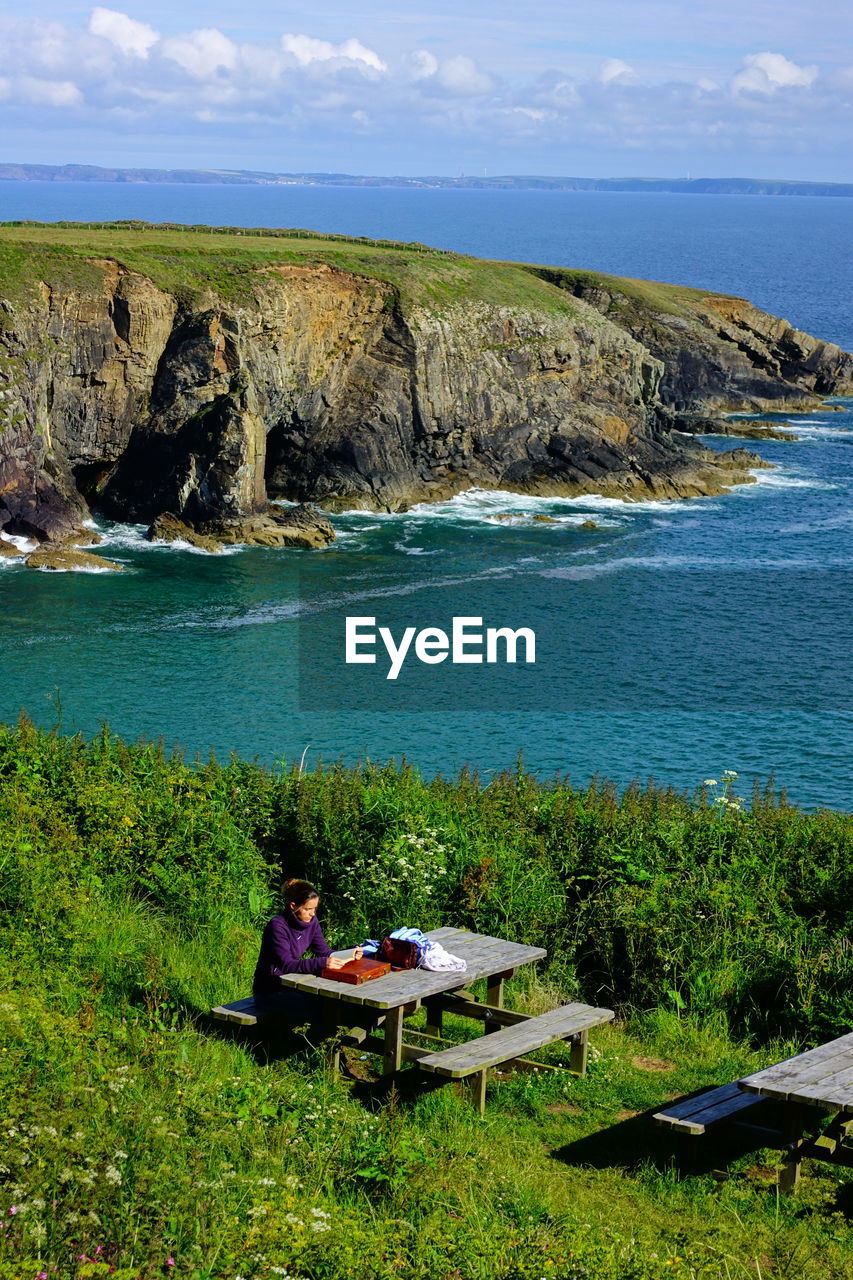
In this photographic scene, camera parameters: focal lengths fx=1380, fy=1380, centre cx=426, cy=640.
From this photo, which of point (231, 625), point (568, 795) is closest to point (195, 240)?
point (231, 625)

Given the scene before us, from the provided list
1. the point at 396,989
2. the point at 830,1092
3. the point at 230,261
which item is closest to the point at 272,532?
the point at 230,261

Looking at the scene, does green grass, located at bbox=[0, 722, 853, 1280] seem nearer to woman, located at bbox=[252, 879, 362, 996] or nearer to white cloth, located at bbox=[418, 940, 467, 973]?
woman, located at bbox=[252, 879, 362, 996]

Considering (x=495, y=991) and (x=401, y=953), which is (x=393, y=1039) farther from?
(x=495, y=991)

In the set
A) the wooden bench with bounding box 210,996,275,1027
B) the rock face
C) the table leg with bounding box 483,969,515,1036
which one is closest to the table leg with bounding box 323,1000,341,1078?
the wooden bench with bounding box 210,996,275,1027

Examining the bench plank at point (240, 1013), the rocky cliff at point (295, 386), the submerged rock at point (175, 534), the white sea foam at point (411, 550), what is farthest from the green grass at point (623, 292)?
the bench plank at point (240, 1013)

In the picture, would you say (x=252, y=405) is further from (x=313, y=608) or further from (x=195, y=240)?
(x=195, y=240)

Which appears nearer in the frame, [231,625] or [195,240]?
[231,625]
